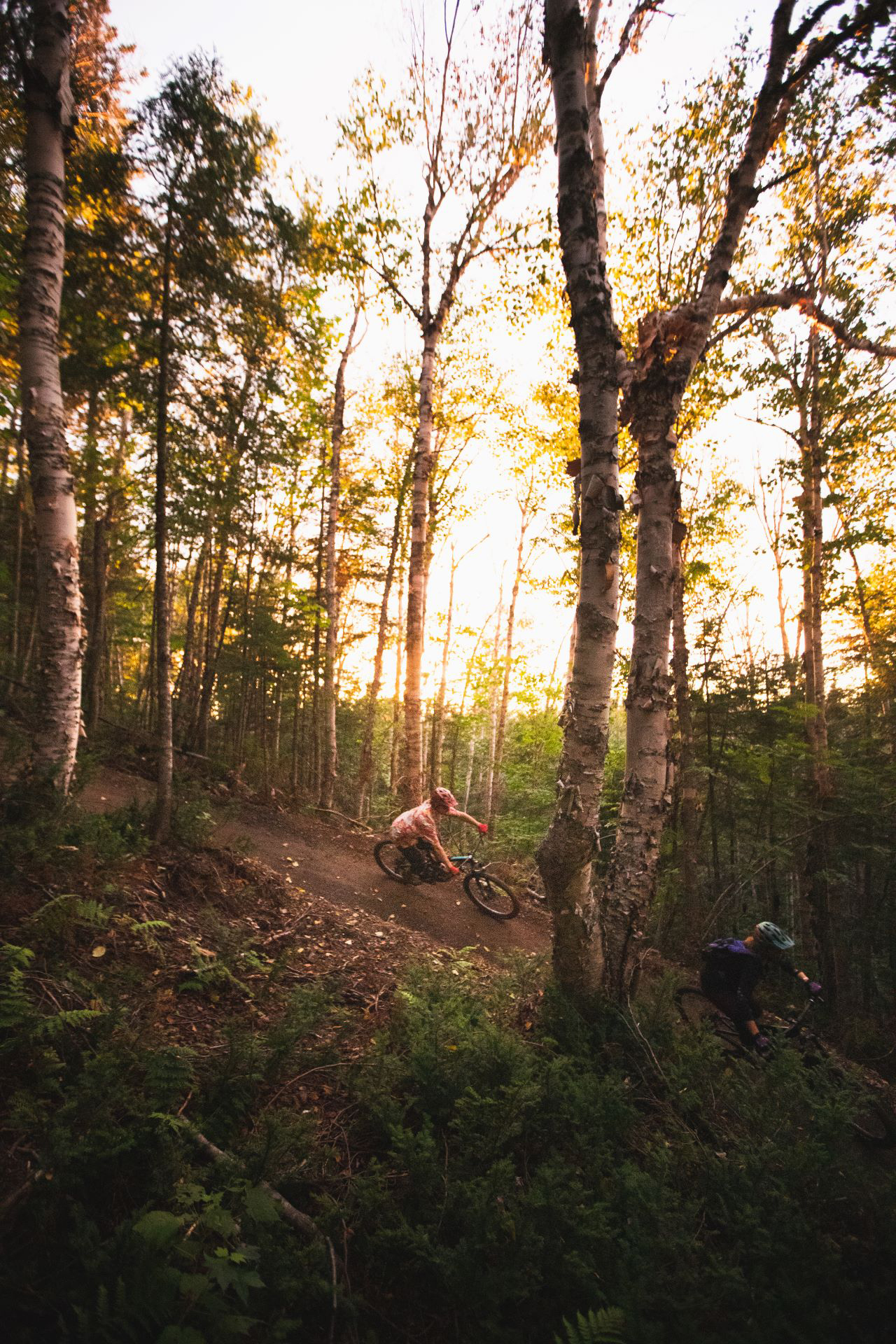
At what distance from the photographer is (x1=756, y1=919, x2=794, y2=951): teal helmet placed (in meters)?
5.54

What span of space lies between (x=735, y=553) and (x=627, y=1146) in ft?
51.4

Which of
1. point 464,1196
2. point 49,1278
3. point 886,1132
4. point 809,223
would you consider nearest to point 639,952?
point 464,1196

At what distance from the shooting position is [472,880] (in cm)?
835

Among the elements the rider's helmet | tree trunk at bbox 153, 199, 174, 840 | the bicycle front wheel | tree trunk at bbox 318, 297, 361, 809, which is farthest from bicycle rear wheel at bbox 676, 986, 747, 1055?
tree trunk at bbox 318, 297, 361, 809

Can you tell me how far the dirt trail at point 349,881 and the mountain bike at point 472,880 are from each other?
15cm

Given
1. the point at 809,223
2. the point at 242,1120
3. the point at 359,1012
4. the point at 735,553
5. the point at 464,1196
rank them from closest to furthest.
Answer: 1. the point at 464,1196
2. the point at 242,1120
3. the point at 359,1012
4. the point at 809,223
5. the point at 735,553

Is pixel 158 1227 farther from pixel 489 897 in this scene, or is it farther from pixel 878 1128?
pixel 878 1128

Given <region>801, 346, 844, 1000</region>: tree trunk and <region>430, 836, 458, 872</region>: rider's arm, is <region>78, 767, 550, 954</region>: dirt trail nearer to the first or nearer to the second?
A: <region>430, 836, 458, 872</region>: rider's arm

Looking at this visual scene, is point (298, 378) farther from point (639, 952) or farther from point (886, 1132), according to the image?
point (886, 1132)

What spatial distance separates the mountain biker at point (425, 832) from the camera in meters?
7.57

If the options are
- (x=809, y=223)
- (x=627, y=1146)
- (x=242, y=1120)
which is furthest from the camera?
(x=809, y=223)

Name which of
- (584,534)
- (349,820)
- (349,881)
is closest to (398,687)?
(349,820)

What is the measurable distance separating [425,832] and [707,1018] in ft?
13.2

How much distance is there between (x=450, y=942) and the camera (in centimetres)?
692
